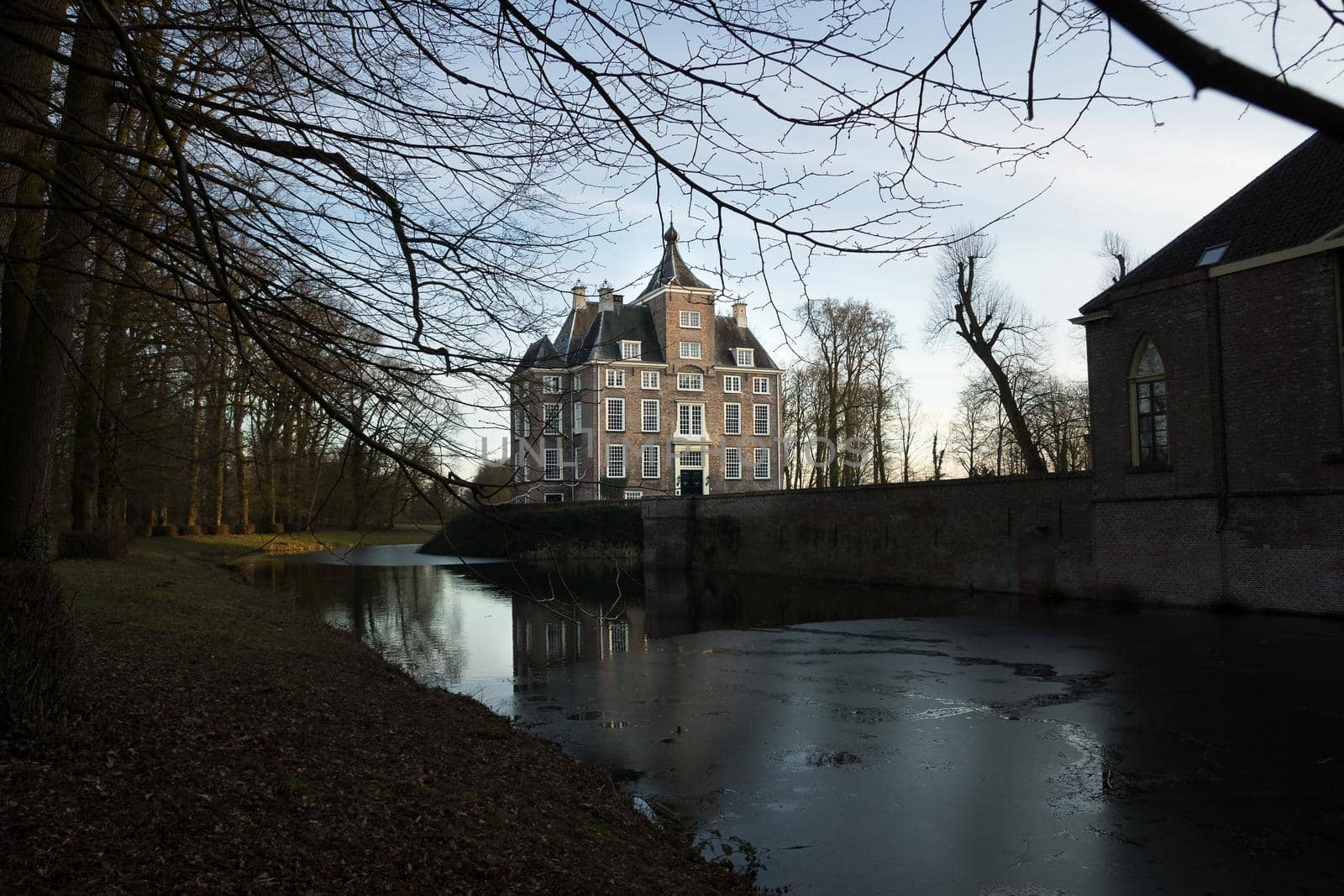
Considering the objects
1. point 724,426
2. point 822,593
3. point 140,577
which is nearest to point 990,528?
point 822,593

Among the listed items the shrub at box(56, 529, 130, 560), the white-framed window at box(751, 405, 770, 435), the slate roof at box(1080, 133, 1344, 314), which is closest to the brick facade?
the slate roof at box(1080, 133, 1344, 314)

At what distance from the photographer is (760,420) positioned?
52.1 meters

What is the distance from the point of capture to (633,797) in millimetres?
7184

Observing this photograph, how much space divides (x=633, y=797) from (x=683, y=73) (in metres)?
5.22

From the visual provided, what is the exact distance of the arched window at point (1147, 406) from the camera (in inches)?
814

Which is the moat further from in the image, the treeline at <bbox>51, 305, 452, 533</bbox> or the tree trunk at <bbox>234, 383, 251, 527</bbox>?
the tree trunk at <bbox>234, 383, 251, 527</bbox>

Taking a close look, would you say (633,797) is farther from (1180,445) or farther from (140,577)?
(1180,445)

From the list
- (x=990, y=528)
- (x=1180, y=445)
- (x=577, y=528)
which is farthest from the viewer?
(x=577, y=528)

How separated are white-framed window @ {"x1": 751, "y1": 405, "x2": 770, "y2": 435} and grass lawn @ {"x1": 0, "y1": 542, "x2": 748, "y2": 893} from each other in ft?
142

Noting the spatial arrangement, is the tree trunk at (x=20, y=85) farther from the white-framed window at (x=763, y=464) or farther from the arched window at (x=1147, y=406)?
the white-framed window at (x=763, y=464)

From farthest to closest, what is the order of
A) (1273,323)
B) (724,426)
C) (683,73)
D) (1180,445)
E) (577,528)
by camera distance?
(724,426) < (577,528) < (1180,445) < (1273,323) < (683,73)

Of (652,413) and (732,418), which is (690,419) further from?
(732,418)

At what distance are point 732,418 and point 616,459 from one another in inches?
262

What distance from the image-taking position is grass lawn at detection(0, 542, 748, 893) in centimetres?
384
